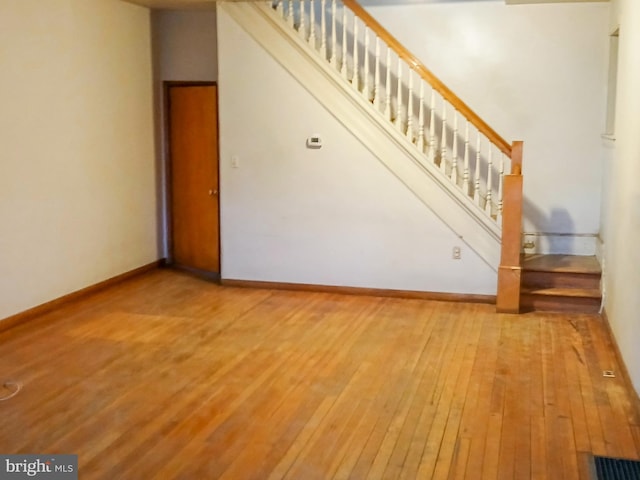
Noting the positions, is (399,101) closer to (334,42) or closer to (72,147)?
(334,42)

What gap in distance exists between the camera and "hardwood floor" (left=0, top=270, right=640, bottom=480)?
3.46m

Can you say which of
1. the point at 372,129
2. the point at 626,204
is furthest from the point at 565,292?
the point at 372,129

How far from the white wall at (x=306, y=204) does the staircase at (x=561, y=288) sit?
0.32 metres

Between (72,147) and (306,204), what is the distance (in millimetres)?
2171

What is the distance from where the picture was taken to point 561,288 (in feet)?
20.6

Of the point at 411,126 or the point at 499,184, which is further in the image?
the point at 499,184

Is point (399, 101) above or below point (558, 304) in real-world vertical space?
above

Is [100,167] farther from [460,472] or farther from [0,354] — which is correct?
[460,472]

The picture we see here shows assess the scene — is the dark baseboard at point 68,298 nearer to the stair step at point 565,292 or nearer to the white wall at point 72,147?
the white wall at point 72,147

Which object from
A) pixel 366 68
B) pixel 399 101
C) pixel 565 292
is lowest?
pixel 565 292

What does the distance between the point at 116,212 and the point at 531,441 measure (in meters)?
4.76

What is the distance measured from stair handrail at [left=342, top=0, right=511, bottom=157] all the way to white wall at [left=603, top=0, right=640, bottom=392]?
3.14 feet

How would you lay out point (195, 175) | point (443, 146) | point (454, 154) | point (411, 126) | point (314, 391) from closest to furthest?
point (314, 391) → point (443, 146) → point (411, 126) → point (454, 154) → point (195, 175)

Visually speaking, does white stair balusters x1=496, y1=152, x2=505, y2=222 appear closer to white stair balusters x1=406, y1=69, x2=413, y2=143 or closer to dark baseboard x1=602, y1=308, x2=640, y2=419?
white stair balusters x1=406, y1=69, x2=413, y2=143
